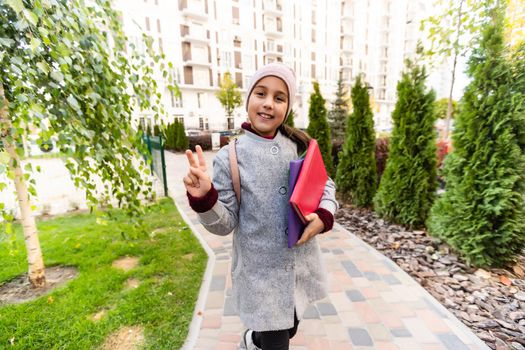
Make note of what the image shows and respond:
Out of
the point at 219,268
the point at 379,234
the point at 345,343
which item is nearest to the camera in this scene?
the point at 345,343

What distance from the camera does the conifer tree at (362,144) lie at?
202 inches

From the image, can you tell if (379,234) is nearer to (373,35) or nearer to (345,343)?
(345,343)

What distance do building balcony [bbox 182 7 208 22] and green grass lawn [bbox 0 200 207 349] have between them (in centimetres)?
2888

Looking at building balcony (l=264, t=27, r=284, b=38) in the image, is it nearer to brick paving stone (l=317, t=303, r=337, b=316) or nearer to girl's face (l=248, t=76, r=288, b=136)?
brick paving stone (l=317, t=303, r=337, b=316)

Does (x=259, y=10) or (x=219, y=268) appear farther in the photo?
(x=259, y=10)

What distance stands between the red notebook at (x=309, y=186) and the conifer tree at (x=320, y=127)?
16.3 feet

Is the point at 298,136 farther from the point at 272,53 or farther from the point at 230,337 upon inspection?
the point at 272,53

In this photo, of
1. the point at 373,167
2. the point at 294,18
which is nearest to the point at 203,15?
the point at 294,18

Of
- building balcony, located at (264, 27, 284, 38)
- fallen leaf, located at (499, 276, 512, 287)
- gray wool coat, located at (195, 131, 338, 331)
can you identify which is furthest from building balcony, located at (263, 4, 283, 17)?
gray wool coat, located at (195, 131, 338, 331)

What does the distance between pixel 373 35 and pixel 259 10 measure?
21897 millimetres

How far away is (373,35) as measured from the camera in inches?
1716

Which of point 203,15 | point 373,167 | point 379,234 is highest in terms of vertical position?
point 203,15

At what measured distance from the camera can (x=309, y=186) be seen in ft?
4.28

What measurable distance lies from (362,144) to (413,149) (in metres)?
1.23
